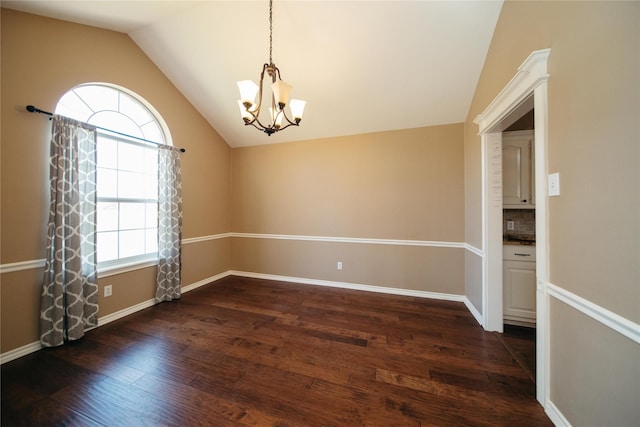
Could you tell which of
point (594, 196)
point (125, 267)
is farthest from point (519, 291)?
point (125, 267)

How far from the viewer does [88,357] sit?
187cm

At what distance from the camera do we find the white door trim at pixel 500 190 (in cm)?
137

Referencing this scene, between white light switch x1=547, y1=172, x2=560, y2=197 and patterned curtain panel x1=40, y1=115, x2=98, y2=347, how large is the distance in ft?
12.4

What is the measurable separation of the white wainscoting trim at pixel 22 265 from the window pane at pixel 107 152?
109cm

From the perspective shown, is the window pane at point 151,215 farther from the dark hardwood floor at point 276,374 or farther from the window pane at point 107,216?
the dark hardwood floor at point 276,374

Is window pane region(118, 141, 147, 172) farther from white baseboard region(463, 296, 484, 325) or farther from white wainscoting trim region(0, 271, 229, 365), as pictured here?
white baseboard region(463, 296, 484, 325)

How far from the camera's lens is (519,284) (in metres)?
2.30

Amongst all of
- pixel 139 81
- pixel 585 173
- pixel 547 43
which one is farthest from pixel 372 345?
pixel 139 81

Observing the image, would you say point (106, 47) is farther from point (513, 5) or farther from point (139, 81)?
point (513, 5)

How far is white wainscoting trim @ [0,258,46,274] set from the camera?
1782 mm

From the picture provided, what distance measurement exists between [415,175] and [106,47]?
4.00m

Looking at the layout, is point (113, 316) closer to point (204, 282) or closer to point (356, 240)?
point (204, 282)

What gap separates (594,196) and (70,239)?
3.80 m

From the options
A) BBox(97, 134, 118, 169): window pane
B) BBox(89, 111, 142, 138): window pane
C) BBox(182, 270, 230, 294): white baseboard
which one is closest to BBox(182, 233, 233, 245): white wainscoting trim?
BBox(182, 270, 230, 294): white baseboard
